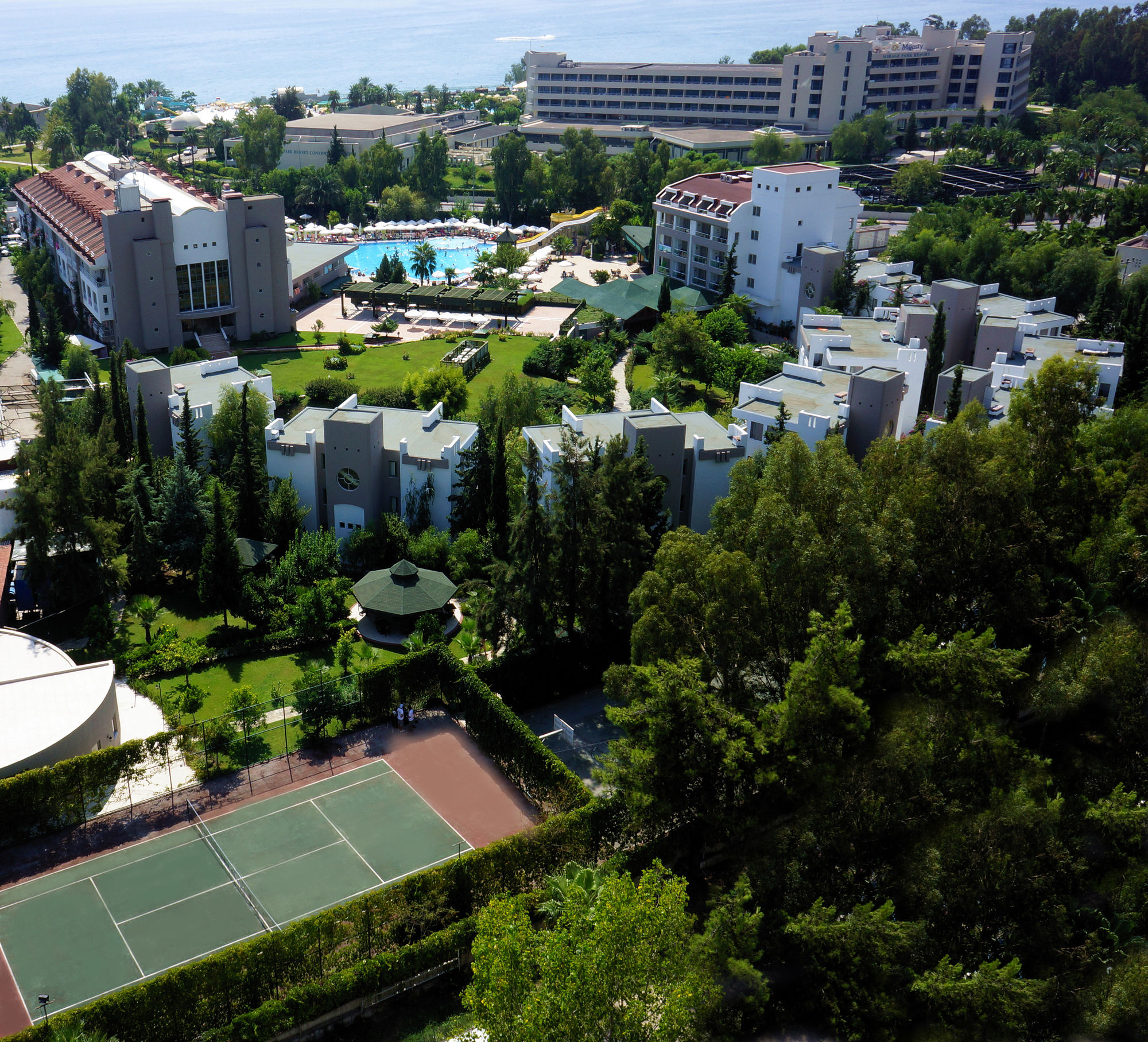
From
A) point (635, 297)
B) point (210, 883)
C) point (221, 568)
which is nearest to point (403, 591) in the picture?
point (221, 568)

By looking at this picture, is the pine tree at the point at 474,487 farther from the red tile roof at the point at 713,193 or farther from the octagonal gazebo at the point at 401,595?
the red tile roof at the point at 713,193

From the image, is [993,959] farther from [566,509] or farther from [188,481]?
[188,481]

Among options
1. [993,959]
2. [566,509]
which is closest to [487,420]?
[566,509]

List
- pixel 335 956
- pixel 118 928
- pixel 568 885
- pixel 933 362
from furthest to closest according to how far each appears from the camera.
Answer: pixel 933 362 < pixel 118 928 < pixel 568 885 < pixel 335 956

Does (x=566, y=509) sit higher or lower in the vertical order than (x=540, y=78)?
lower

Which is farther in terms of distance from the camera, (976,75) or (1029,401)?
(976,75)

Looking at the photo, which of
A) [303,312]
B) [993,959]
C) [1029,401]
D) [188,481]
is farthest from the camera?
[303,312]

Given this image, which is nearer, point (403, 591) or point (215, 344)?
point (403, 591)

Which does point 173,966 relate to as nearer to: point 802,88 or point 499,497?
point 499,497
